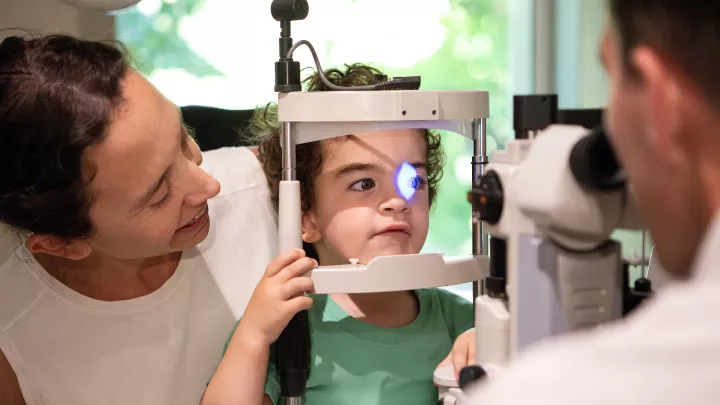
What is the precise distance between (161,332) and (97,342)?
10cm

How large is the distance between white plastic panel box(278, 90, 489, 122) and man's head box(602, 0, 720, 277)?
48 centimetres

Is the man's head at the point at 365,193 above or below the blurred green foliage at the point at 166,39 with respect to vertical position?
below

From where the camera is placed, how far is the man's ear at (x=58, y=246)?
1244 millimetres

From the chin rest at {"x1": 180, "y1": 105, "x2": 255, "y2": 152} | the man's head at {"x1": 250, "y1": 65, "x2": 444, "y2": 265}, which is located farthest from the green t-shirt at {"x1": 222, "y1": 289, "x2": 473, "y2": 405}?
the chin rest at {"x1": 180, "y1": 105, "x2": 255, "y2": 152}

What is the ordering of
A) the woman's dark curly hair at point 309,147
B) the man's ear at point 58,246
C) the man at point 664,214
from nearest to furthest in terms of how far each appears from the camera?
the man at point 664,214, the man's ear at point 58,246, the woman's dark curly hair at point 309,147

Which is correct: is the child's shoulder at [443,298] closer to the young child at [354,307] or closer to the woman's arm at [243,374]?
the young child at [354,307]

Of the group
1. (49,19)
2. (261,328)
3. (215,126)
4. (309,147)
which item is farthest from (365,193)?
(49,19)

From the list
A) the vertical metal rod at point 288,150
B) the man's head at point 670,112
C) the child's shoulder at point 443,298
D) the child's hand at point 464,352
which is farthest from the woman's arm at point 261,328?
the man's head at point 670,112

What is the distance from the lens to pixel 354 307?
1394mm

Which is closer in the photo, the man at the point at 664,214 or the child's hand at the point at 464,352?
the man at the point at 664,214

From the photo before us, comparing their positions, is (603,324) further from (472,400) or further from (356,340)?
(356,340)

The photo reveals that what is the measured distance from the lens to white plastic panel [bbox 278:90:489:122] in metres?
1.13

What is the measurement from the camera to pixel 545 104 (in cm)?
96

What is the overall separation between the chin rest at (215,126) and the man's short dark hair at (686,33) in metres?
1.11
